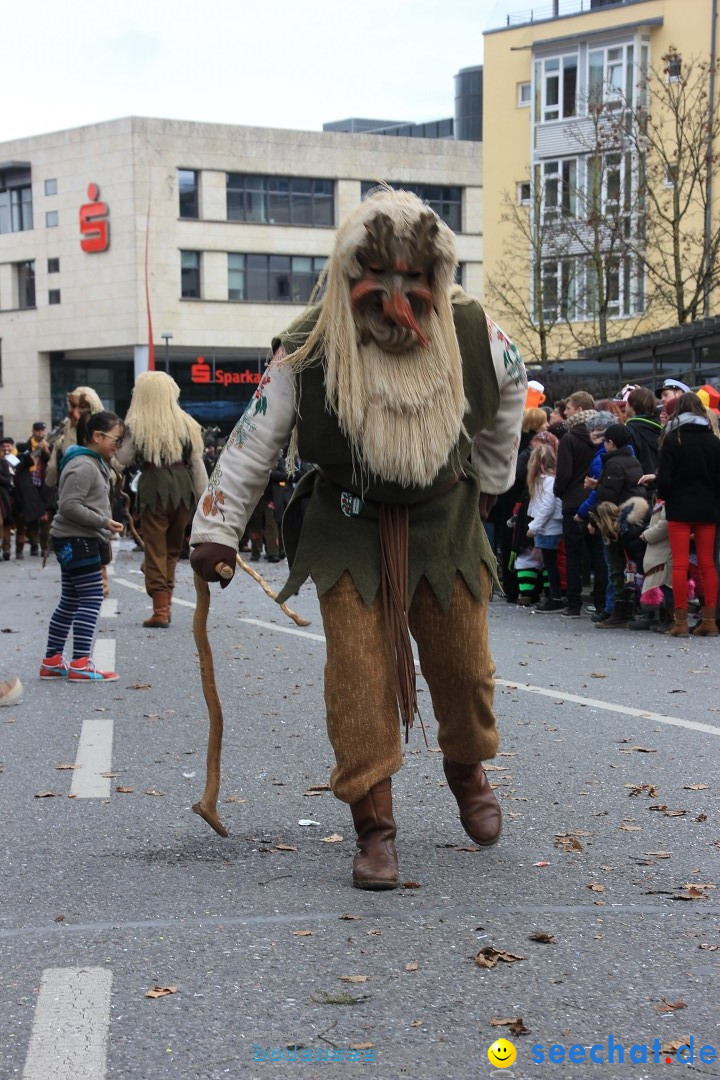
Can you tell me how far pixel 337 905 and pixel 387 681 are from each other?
73 centimetres

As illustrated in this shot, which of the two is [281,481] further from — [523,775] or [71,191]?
[71,191]

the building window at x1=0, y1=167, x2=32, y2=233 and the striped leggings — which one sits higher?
the building window at x1=0, y1=167, x2=32, y2=233

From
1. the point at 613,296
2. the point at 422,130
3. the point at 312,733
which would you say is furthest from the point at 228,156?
the point at 312,733

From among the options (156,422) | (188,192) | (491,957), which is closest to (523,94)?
(188,192)

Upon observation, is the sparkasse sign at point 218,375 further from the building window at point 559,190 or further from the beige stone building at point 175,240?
the building window at point 559,190

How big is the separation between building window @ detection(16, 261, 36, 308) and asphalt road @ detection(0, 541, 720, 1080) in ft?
188

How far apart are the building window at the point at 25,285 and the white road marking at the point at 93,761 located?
190 ft

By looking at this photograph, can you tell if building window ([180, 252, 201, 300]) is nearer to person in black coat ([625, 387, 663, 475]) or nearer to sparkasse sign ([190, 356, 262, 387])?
sparkasse sign ([190, 356, 262, 387])

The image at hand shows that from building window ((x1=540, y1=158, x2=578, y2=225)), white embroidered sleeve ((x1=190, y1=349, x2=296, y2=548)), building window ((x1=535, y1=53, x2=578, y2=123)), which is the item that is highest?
building window ((x1=535, y1=53, x2=578, y2=123))

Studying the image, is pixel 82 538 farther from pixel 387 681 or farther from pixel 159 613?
pixel 387 681

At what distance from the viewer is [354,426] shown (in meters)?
4.44

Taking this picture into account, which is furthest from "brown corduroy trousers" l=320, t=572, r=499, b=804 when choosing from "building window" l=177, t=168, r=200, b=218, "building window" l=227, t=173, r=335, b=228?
"building window" l=227, t=173, r=335, b=228

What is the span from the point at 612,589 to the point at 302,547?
7.98 meters

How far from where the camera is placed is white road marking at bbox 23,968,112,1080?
125 inches
